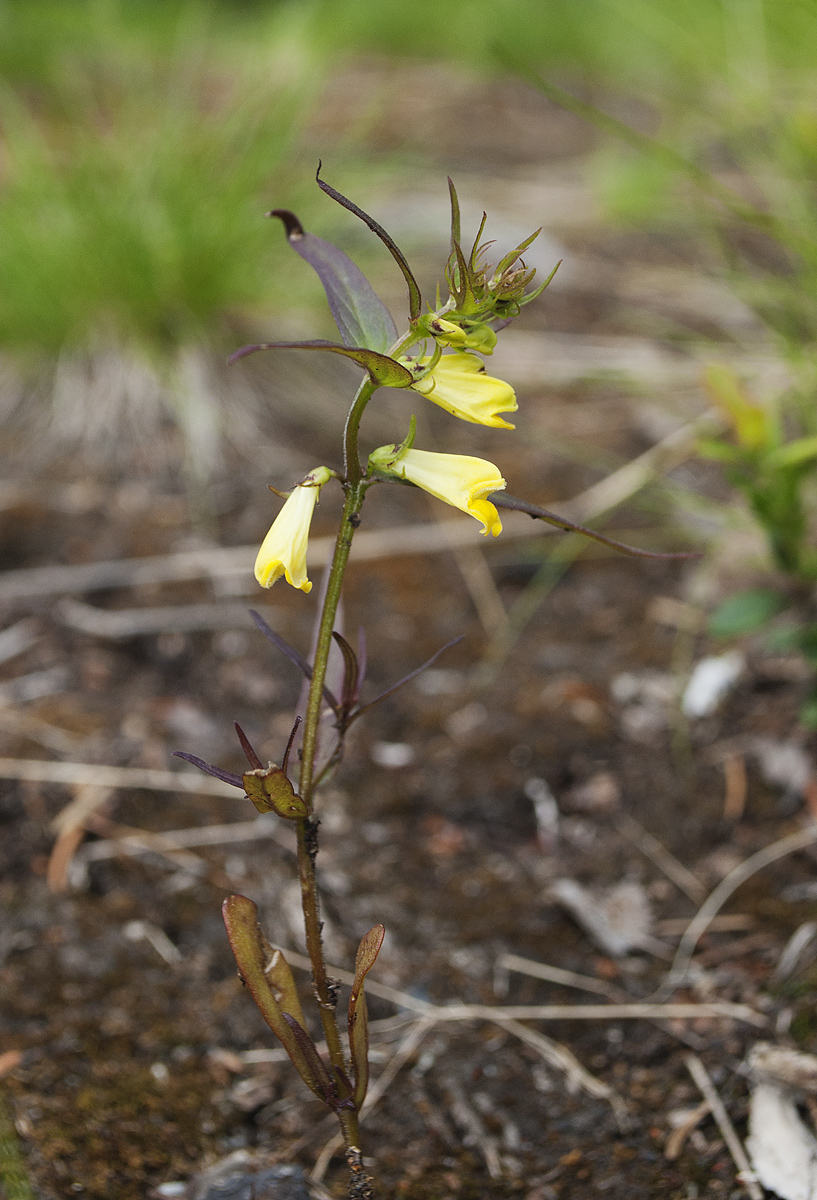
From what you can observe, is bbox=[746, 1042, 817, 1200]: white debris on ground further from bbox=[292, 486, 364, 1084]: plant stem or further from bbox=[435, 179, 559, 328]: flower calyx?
bbox=[435, 179, 559, 328]: flower calyx

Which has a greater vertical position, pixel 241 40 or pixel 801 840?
pixel 241 40

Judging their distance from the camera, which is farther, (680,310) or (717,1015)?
(680,310)

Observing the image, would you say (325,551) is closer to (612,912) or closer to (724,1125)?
(612,912)

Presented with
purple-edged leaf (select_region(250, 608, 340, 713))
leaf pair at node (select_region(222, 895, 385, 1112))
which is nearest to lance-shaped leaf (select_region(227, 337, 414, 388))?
purple-edged leaf (select_region(250, 608, 340, 713))

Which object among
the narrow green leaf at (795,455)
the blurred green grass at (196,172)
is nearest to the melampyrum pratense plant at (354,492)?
the narrow green leaf at (795,455)

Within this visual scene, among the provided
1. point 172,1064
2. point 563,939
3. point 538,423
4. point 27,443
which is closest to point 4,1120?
point 172,1064

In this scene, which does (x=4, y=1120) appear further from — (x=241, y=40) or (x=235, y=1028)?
(x=241, y=40)

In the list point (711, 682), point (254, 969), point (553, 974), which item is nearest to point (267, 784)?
point (254, 969)

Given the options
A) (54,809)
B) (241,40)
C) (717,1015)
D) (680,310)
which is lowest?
(54,809)

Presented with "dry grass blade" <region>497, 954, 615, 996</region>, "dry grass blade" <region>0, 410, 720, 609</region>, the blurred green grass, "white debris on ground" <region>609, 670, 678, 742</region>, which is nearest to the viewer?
"dry grass blade" <region>497, 954, 615, 996</region>
